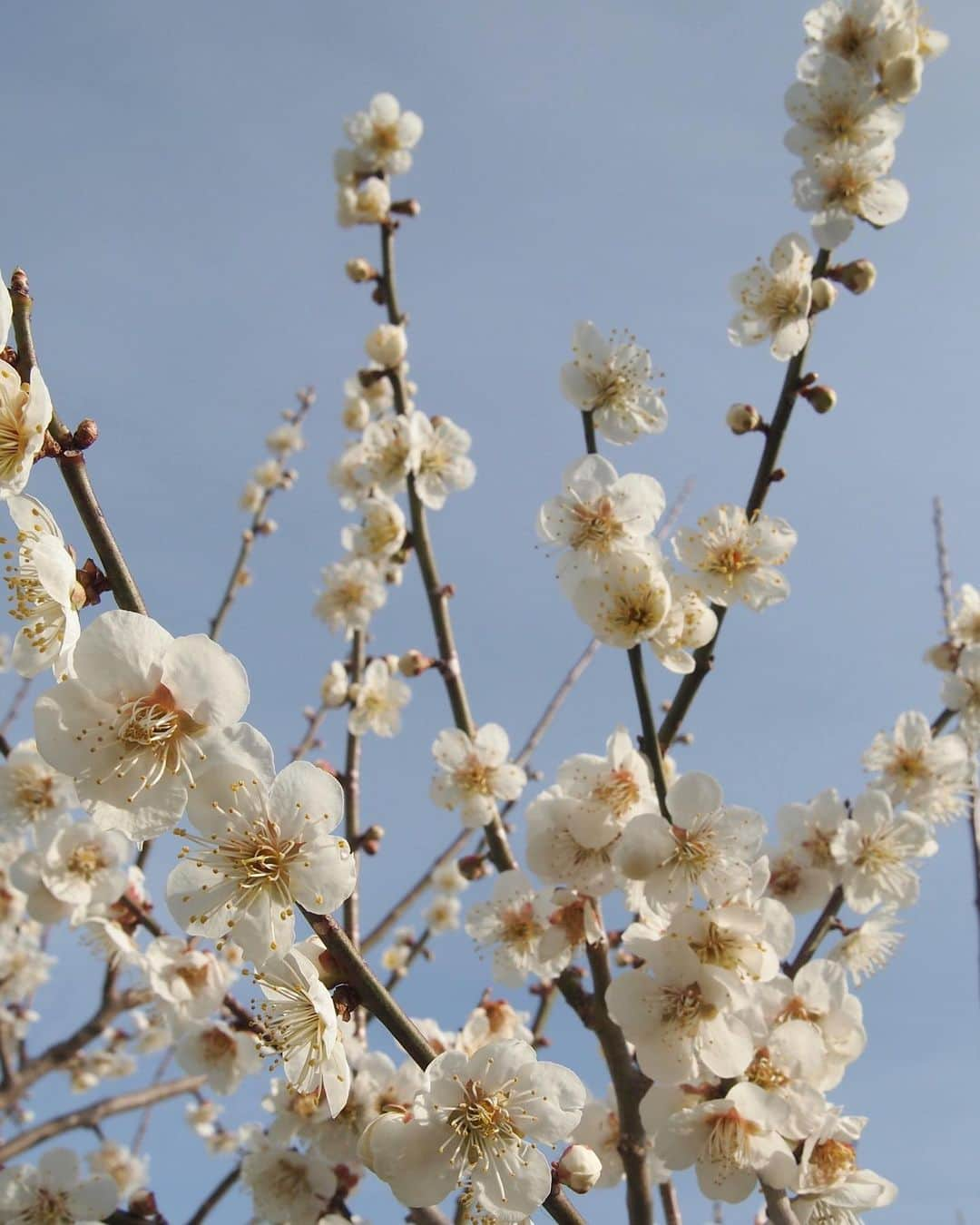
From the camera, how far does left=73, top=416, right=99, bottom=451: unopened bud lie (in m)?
1.50

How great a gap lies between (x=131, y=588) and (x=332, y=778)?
43 cm

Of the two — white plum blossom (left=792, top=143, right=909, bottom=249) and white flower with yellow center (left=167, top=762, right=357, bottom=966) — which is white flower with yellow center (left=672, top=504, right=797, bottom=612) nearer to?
white plum blossom (left=792, top=143, right=909, bottom=249)

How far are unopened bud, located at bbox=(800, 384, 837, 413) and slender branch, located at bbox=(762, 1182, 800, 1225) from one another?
1.99 meters

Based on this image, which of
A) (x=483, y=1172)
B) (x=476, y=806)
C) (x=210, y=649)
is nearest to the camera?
(x=210, y=649)

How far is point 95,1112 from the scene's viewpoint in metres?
4.64

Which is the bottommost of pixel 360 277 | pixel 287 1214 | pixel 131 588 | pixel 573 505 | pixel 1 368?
pixel 287 1214

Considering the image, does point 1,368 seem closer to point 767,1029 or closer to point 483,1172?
point 483,1172

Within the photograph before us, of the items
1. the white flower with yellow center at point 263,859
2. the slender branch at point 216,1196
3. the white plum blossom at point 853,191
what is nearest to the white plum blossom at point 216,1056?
the slender branch at point 216,1196

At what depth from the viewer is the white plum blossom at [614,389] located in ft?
9.52

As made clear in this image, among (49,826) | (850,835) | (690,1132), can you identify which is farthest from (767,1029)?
(49,826)

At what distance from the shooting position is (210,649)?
1.48 meters

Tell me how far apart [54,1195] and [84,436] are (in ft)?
8.06

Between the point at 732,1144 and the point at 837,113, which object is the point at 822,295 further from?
the point at 732,1144

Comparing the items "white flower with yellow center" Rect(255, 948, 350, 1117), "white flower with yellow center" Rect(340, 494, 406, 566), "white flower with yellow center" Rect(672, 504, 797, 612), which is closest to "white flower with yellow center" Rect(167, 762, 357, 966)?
"white flower with yellow center" Rect(255, 948, 350, 1117)
